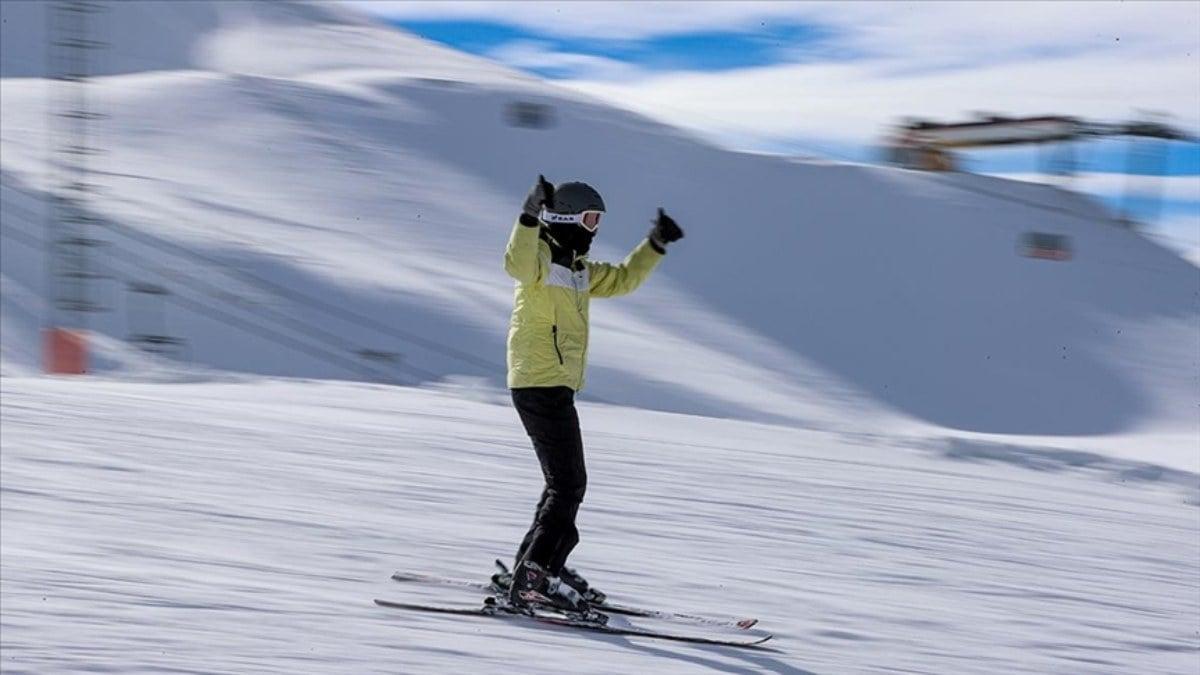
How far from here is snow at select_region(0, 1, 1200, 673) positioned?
20.0 feet

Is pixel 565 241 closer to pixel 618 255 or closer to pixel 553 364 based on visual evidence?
pixel 553 364

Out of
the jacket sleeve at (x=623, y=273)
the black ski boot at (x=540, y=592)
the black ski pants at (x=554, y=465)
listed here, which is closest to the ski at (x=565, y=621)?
the black ski boot at (x=540, y=592)

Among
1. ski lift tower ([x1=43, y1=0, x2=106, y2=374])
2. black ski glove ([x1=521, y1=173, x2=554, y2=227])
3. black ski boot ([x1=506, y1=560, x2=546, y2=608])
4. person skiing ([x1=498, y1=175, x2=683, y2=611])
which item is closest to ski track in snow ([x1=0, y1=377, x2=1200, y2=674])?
black ski boot ([x1=506, y1=560, x2=546, y2=608])

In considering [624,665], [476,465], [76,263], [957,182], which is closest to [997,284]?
[957,182]

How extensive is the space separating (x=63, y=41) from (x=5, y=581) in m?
13.7

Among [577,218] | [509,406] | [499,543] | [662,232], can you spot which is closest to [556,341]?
[577,218]

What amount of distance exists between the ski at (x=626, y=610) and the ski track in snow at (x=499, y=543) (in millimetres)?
82

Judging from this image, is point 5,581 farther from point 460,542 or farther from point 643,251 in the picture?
point 643,251

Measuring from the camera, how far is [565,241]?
5.71 meters

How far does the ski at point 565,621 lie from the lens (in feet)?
18.7

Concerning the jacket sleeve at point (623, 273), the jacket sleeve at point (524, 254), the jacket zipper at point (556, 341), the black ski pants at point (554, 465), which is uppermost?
the jacket sleeve at point (524, 254)

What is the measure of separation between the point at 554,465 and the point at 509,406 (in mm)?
7139

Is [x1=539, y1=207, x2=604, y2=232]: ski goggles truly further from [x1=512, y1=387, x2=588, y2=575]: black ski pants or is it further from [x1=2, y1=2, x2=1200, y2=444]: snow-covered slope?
[x1=2, y1=2, x2=1200, y2=444]: snow-covered slope

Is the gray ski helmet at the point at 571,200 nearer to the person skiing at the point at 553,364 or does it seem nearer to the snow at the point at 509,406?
the person skiing at the point at 553,364
